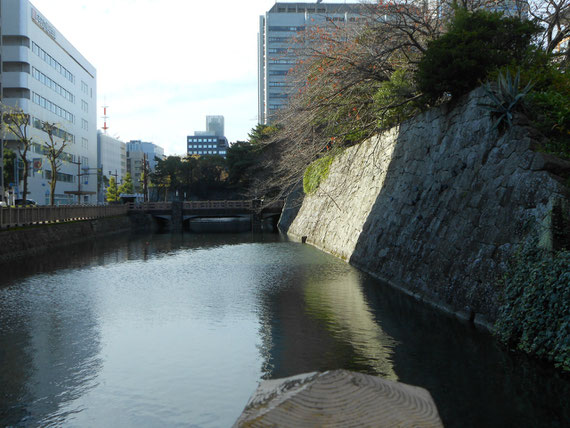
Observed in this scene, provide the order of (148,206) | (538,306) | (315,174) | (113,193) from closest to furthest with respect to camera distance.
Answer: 1. (538,306)
2. (315,174)
3. (148,206)
4. (113,193)

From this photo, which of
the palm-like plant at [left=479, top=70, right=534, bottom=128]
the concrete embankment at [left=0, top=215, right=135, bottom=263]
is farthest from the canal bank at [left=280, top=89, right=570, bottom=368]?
the concrete embankment at [left=0, top=215, right=135, bottom=263]

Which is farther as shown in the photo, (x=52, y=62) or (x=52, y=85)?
(x=52, y=62)

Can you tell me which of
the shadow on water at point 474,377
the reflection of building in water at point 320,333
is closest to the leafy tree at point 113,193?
the reflection of building in water at point 320,333

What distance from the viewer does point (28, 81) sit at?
60594 millimetres

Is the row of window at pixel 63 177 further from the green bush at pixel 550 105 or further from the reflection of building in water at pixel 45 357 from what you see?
the green bush at pixel 550 105

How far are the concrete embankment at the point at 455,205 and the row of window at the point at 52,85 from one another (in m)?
59.2

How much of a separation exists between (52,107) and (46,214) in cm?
4519

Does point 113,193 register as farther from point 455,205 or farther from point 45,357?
point 45,357

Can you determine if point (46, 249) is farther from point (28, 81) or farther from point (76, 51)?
point (76, 51)

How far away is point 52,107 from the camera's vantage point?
6869 centimetres

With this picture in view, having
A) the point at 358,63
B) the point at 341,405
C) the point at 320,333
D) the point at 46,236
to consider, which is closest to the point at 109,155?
the point at 46,236

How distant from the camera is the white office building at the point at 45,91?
59.5m

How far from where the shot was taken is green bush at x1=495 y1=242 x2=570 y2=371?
6.91 m

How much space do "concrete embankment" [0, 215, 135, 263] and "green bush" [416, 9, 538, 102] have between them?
20596 millimetres
